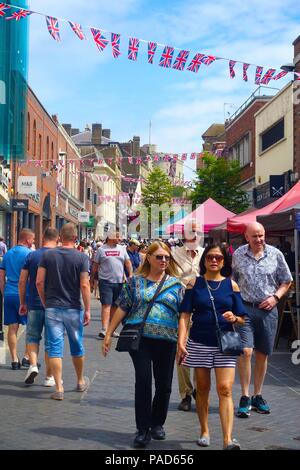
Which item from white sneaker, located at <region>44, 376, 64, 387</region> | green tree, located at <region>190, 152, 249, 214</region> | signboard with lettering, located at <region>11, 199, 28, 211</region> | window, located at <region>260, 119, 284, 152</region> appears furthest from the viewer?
green tree, located at <region>190, 152, 249, 214</region>

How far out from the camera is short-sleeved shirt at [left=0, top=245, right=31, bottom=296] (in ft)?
26.7

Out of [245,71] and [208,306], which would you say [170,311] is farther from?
[245,71]

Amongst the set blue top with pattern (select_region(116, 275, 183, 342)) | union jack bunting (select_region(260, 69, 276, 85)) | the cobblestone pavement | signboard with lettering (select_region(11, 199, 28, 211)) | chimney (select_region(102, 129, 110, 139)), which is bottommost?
the cobblestone pavement

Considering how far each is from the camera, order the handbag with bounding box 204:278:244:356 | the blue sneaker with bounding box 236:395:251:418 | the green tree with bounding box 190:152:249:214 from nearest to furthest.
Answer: the handbag with bounding box 204:278:244:356, the blue sneaker with bounding box 236:395:251:418, the green tree with bounding box 190:152:249:214

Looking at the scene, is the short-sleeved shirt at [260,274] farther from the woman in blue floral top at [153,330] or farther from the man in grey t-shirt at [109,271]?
the man in grey t-shirt at [109,271]

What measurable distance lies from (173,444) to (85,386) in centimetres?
228

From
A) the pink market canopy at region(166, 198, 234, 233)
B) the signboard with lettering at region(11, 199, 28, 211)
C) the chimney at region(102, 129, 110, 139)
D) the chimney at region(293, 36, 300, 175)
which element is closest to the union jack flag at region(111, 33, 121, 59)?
the pink market canopy at region(166, 198, 234, 233)

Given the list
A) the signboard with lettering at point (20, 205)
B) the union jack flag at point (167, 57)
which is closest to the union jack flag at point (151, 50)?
the union jack flag at point (167, 57)

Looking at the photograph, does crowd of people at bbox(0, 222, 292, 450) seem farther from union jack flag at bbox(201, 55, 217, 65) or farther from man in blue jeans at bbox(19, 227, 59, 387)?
union jack flag at bbox(201, 55, 217, 65)

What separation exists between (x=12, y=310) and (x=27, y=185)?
66.3 feet

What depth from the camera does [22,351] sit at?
9469mm

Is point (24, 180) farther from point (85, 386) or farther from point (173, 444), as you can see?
point (173, 444)

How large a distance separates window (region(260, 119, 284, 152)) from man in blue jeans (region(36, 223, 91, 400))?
20460mm
